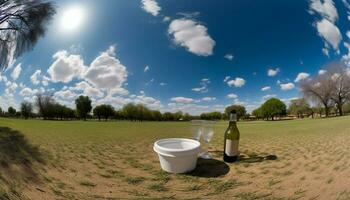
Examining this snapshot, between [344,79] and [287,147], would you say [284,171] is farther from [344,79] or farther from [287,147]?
[344,79]

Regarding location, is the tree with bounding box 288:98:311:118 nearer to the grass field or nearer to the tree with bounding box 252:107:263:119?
the grass field

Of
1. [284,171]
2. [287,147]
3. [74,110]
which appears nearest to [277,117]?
[287,147]

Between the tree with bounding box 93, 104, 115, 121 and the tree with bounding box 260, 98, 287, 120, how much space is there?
1.01 metres

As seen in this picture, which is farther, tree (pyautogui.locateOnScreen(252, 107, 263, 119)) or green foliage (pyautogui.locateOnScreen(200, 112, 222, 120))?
green foliage (pyautogui.locateOnScreen(200, 112, 222, 120))

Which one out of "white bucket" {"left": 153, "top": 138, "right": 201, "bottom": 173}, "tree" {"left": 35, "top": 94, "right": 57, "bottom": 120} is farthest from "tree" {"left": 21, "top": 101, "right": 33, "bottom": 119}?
"white bucket" {"left": 153, "top": 138, "right": 201, "bottom": 173}

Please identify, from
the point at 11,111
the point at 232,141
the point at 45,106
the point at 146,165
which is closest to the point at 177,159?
the point at 146,165

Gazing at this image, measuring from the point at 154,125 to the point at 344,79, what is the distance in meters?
1.23

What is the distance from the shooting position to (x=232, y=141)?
190cm

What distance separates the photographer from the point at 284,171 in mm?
1297

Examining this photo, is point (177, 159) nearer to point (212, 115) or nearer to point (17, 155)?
point (212, 115)

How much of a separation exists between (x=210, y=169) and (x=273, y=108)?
667 mm

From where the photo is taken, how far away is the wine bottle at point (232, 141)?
72.0 inches

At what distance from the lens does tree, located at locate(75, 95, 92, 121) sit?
4.64 feet

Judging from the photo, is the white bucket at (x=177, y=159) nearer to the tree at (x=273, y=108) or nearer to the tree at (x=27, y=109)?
the tree at (x=273, y=108)
